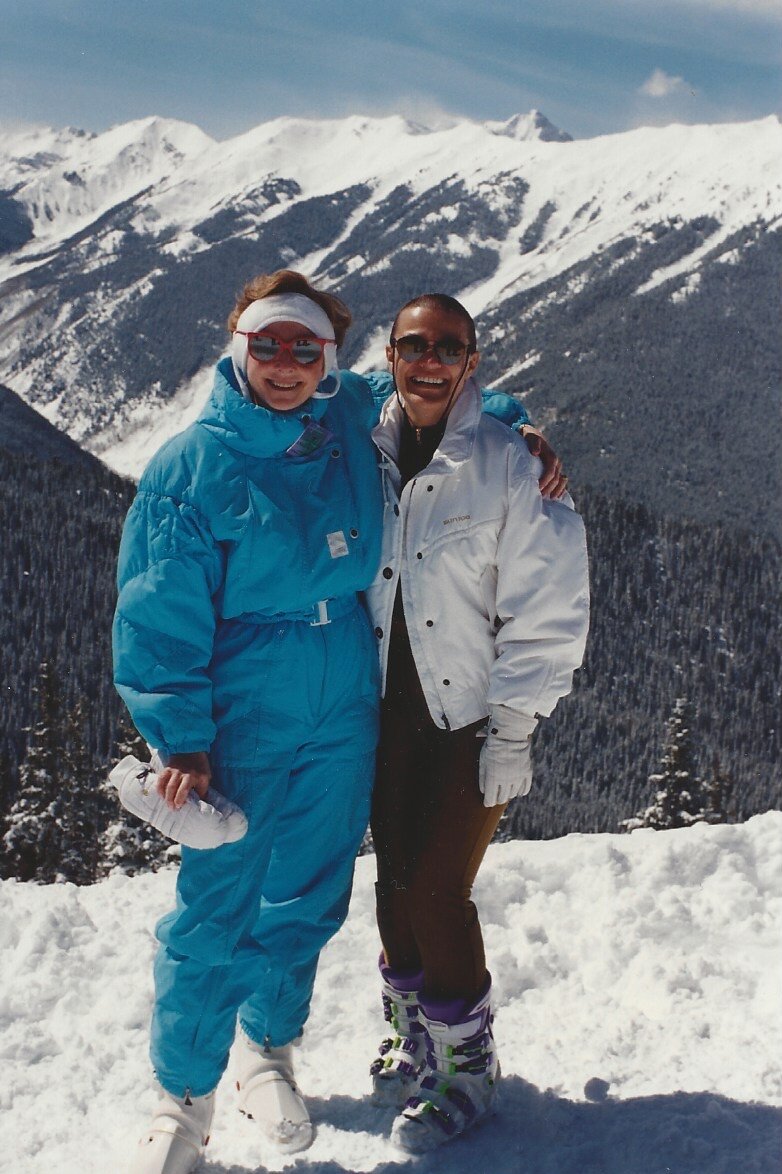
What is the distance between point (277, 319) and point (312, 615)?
1.25 m

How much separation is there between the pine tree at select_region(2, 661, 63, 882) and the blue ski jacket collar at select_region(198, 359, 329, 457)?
94.7 ft

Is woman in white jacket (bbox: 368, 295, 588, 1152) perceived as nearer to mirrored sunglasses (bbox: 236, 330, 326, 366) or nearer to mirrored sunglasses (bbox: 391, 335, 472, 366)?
mirrored sunglasses (bbox: 391, 335, 472, 366)

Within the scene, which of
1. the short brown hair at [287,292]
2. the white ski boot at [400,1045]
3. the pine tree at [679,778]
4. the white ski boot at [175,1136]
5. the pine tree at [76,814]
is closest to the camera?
the white ski boot at [175,1136]

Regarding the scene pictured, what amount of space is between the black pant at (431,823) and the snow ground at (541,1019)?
0.84 meters

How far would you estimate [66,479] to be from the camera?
117250 mm

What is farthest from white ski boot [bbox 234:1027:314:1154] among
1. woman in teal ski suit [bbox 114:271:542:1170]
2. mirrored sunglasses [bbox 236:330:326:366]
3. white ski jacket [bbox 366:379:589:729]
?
mirrored sunglasses [bbox 236:330:326:366]

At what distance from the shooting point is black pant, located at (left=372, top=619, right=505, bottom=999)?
450cm

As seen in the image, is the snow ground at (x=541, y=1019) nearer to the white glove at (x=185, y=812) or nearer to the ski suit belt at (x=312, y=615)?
the white glove at (x=185, y=812)

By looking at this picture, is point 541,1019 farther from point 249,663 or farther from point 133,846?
point 133,846

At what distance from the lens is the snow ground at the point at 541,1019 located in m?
4.67

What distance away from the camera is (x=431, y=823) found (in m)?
4.53

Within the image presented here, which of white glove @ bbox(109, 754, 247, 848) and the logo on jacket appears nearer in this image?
white glove @ bbox(109, 754, 247, 848)

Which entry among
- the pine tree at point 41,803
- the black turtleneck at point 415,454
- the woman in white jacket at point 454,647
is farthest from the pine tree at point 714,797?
the black turtleneck at point 415,454

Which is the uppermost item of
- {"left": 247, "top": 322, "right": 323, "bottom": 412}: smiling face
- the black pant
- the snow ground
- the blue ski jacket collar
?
{"left": 247, "top": 322, "right": 323, "bottom": 412}: smiling face
